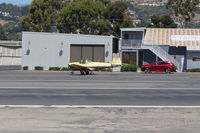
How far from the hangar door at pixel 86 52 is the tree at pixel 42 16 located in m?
30.5

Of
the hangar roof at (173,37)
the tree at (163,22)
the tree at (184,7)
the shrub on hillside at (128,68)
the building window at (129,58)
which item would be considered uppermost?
the tree at (184,7)

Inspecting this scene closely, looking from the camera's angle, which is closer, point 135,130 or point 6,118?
point 135,130

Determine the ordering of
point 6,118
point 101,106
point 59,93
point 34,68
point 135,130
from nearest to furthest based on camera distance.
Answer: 1. point 135,130
2. point 6,118
3. point 101,106
4. point 59,93
5. point 34,68

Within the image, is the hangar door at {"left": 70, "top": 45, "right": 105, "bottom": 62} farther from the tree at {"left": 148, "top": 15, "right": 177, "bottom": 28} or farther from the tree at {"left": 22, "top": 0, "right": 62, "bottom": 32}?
the tree at {"left": 22, "top": 0, "right": 62, "bottom": 32}

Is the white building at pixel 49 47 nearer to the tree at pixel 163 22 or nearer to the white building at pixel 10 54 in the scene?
the tree at pixel 163 22

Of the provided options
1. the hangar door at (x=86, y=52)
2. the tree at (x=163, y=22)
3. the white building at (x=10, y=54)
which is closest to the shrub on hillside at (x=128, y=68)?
the hangar door at (x=86, y=52)

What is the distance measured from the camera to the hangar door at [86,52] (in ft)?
220

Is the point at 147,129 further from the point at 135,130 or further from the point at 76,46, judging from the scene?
the point at 76,46

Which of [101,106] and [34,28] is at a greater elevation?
[34,28]

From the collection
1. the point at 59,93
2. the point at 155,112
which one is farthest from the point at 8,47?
the point at 155,112

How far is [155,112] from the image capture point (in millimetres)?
16828

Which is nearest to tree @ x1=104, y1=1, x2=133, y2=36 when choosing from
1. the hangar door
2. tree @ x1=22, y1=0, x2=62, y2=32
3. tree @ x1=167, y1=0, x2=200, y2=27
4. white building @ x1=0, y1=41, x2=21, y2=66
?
tree @ x1=167, y1=0, x2=200, y2=27

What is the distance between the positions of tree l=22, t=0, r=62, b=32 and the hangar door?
30532 millimetres

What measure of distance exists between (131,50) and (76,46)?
7.89 m
